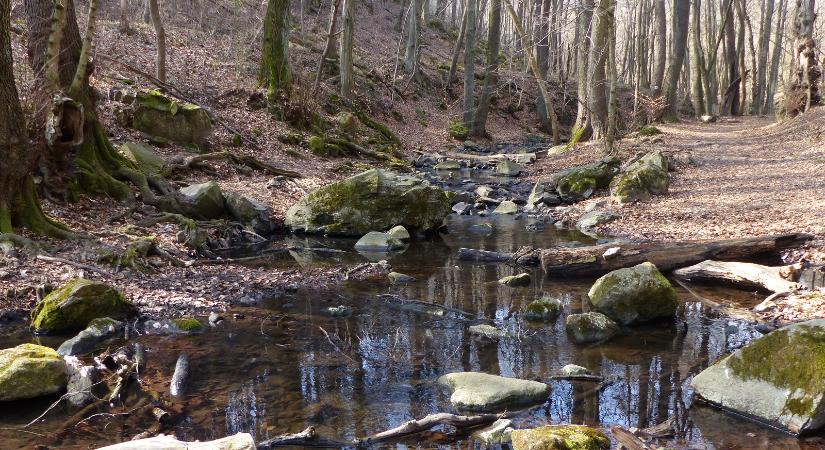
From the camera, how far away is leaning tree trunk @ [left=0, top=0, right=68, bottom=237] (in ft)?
26.8

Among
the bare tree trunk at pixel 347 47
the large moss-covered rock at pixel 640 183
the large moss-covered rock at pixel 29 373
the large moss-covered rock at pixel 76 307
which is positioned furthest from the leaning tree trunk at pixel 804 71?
the large moss-covered rock at pixel 29 373

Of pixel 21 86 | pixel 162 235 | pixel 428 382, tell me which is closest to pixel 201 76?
pixel 21 86

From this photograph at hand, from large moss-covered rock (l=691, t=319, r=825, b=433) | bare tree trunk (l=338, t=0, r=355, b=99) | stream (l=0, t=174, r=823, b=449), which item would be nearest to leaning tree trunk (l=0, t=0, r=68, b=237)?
stream (l=0, t=174, r=823, b=449)

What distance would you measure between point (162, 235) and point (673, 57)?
22692 mm

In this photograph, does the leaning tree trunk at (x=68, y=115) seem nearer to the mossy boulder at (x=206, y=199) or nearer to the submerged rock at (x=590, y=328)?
the mossy boulder at (x=206, y=199)

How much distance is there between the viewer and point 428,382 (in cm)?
562

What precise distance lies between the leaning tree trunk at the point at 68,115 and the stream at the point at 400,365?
4.47 m

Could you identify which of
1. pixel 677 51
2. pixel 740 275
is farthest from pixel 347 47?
pixel 740 275

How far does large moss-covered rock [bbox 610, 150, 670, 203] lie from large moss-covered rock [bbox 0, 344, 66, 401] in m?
10.9

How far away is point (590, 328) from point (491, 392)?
6.86 ft

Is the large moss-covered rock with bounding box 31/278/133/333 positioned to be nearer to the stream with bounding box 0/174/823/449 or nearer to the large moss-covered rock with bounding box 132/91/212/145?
the stream with bounding box 0/174/823/449

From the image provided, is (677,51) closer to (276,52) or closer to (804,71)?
(804,71)

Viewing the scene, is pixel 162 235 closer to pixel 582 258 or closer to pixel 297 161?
pixel 582 258

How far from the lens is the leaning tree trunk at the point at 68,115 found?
9.83 meters
